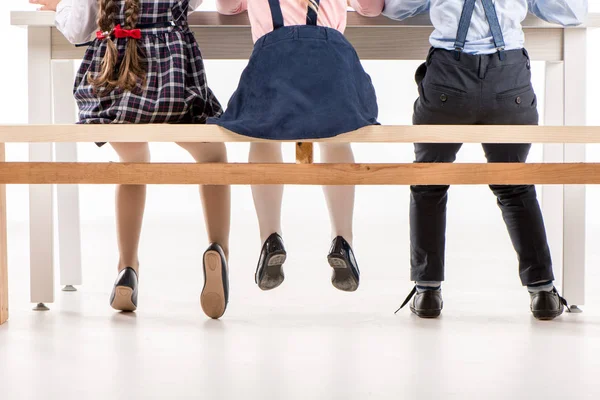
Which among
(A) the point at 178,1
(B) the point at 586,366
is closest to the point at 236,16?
(A) the point at 178,1

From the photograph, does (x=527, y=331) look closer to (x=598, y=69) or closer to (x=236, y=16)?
(x=236, y=16)

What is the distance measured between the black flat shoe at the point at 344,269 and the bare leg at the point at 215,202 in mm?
265

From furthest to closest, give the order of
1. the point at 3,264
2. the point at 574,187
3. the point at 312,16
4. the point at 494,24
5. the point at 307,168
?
the point at 574,187, the point at 3,264, the point at 494,24, the point at 312,16, the point at 307,168

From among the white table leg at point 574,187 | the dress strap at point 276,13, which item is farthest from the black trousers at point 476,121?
the dress strap at point 276,13

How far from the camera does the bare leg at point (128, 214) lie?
206 cm

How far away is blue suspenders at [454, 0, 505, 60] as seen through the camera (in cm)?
190

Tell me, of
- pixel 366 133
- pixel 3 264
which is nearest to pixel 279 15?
pixel 366 133

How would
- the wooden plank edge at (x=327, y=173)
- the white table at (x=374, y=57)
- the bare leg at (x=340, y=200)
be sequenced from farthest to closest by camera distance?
the white table at (x=374, y=57) → the bare leg at (x=340, y=200) → the wooden plank edge at (x=327, y=173)

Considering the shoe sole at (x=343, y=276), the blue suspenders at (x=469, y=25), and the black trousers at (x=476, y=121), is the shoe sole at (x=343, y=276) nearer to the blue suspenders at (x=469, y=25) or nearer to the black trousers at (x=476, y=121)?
the black trousers at (x=476, y=121)

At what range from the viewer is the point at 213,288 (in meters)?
1.98

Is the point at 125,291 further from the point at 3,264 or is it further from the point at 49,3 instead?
the point at 49,3

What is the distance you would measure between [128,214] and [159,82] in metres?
0.35

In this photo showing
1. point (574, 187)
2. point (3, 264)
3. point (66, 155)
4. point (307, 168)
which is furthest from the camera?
point (66, 155)

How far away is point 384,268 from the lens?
2.98 meters
